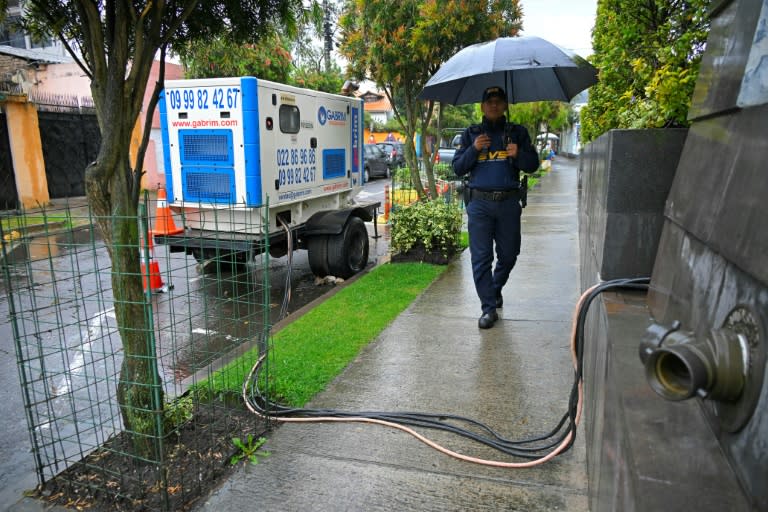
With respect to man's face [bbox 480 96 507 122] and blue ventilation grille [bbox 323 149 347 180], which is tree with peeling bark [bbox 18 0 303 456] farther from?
blue ventilation grille [bbox 323 149 347 180]

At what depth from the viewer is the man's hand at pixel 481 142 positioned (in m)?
4.69

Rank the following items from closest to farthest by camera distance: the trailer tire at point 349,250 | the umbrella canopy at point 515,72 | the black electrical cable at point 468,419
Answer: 1. the black electrical cable at point 468,419
2. the umbrella canopy at point 515,72
3. the trailer tire at point 349,250

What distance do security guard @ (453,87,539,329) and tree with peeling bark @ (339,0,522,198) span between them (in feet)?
9.61

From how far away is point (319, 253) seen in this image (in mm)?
7836

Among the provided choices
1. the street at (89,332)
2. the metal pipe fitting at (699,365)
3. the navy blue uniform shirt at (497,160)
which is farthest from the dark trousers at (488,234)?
the metal pipe fitting at (699,365)

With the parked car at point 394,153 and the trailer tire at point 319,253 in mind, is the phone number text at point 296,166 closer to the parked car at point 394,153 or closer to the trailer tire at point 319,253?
the trailer tire at point 319,253

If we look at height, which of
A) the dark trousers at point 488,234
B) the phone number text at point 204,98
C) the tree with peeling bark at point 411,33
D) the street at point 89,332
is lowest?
the street at point 89,332

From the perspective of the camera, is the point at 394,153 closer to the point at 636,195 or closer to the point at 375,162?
the point at 375,162

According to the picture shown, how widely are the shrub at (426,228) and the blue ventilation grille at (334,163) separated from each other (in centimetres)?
119

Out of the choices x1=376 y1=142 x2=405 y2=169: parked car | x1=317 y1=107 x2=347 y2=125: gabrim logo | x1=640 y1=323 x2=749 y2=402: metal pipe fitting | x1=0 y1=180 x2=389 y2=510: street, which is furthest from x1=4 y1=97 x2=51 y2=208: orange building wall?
x1=640 y1=323 x2=749 y2=402: metal pipe fitting

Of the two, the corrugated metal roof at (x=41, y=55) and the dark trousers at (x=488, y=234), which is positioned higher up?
the corrugated metal roof at (x=41, y=55)

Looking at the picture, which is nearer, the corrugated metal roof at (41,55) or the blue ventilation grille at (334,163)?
the blue ventilation grille at (334,163)

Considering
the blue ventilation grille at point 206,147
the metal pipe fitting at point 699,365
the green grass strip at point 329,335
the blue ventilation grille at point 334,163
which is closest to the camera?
the metal pipe fitting at point 699,365

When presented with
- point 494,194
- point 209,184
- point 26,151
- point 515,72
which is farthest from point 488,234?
point 26,151
